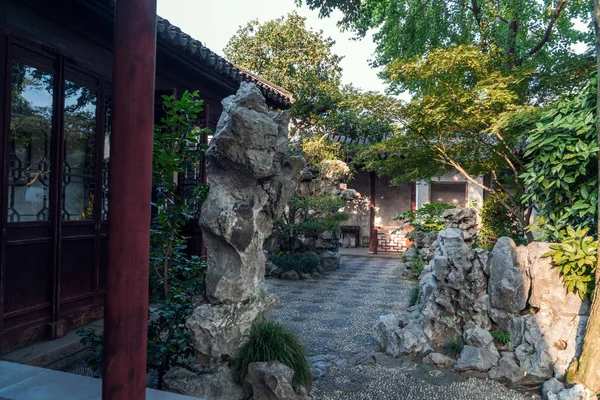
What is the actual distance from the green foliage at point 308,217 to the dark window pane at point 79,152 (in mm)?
5769

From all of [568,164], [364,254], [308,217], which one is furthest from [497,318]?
[364,254]

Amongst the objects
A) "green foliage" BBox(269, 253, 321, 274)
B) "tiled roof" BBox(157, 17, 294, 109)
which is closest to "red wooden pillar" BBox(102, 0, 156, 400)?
"tiled roof" BBox(157, 17, 294, 109)

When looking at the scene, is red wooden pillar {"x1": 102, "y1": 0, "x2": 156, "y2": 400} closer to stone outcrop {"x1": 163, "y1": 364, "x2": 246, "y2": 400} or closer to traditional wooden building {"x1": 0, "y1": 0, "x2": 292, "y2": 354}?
stone outcrop {"x1": 163, "y1": 364, "x2": 246, "y2": 400}

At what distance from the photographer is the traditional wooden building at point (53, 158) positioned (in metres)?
3.62

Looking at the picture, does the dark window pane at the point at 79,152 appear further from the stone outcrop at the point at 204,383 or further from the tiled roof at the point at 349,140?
the tiled roof at the point at 349,140

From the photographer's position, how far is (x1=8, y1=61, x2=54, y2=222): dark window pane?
374cm

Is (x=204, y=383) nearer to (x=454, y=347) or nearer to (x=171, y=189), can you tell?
(x=171, y=189)

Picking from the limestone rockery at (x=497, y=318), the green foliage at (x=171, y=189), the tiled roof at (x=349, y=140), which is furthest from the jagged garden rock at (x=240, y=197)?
the tiled roof at (x=349, y=140)

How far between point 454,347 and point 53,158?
448cm

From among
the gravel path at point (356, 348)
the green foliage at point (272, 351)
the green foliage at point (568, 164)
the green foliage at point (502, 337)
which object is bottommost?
the gravel path at point (356, 348)

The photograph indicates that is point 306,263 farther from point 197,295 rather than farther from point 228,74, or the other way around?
point 197,295

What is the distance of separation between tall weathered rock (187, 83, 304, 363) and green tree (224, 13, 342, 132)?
1027 cm

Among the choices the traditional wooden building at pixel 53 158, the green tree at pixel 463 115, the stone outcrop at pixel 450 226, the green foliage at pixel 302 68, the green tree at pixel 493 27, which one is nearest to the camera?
the traditional wooden building at pixel 53 158

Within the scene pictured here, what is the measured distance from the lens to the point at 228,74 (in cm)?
579
